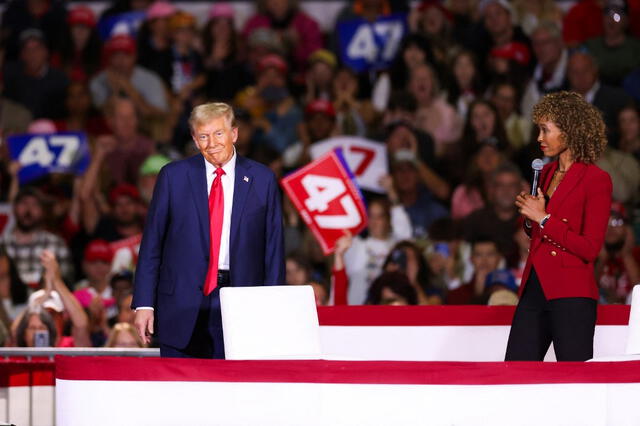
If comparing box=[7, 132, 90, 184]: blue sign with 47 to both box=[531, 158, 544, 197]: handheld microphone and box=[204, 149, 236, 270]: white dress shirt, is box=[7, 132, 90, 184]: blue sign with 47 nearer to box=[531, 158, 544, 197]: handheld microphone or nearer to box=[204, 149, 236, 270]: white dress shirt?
box=[204, 149, 236, 270]: white dress shirt

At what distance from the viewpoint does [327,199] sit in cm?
852

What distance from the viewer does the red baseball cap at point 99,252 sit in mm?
9716

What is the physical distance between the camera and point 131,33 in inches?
485

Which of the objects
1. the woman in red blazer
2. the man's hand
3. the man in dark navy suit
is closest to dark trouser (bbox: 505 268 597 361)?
the woman in red blazer

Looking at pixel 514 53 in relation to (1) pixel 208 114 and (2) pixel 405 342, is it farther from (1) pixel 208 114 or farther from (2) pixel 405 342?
(1) pixel 208 114

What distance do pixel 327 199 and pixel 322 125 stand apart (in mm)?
2279

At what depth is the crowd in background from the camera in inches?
357

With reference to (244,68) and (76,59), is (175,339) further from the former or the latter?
(76,59)

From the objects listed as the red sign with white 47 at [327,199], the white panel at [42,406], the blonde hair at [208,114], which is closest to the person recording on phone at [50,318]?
the white panel at [42,406]

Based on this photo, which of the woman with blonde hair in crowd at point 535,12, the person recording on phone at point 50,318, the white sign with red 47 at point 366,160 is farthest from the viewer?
the woman with blonde hair in crowd at point 535,12

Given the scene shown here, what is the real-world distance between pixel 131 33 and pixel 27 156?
2.11 m

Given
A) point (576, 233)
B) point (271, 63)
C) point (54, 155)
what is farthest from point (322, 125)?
point (576, 233)

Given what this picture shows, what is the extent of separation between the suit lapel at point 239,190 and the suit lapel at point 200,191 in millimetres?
109

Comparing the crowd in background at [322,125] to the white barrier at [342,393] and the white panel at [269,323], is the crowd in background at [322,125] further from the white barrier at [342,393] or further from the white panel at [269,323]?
the white barrier at [342,393]
